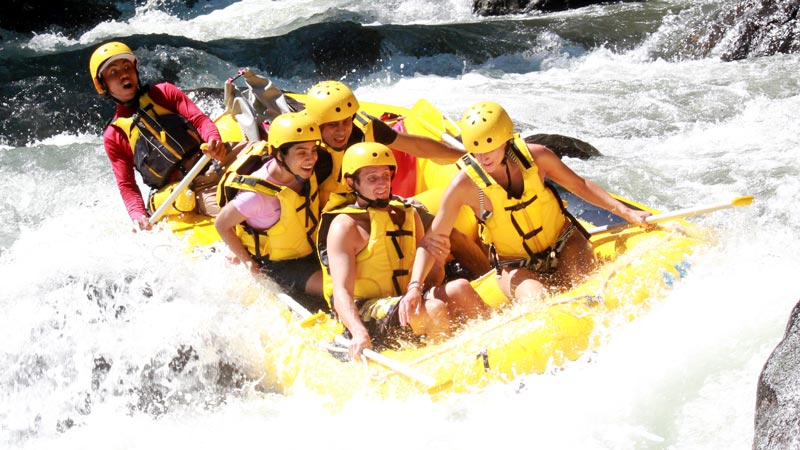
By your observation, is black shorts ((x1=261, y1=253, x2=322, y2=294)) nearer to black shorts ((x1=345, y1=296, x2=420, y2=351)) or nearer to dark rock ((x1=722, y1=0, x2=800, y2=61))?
black shorts ((x1=345, y1=296, x2=420, y2=351))

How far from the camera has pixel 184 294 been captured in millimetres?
4547

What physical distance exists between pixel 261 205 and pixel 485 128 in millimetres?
1170

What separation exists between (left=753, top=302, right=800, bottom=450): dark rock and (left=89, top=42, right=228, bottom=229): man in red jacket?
3.14 metres

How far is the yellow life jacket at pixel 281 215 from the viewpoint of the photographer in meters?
4.30

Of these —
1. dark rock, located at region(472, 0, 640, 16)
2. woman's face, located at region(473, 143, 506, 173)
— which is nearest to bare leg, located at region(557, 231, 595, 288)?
woman's face, located at region(473, 143, 506, 173)

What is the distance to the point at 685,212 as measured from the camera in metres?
4.02

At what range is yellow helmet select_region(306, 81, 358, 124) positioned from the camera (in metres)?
4.33

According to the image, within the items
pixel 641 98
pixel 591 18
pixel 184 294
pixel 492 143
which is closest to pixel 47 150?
pixel 184 294

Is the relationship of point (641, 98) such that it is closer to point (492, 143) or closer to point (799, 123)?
point (799, 123)

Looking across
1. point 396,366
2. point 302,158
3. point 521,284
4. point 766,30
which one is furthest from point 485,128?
point 766,30

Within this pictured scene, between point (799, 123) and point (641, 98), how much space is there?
5.79 feet

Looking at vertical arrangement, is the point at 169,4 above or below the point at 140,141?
below

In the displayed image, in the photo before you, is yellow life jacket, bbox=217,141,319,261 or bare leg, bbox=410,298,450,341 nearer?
bare leg, bbox=410,298,450,341

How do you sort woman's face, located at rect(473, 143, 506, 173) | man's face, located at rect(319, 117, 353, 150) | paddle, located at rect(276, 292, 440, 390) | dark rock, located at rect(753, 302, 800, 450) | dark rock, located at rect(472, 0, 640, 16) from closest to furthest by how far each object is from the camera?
dark rock, located at rect(753, 302, 800, 450)
paddle, located at rect(276, 292, 440, 390)
woman's face, located at rect(473, 143, 506, 173)
man's face, located at rect(319, 117, 353, 150)
dark rock, located at rect(472, 0, 640, 16)
